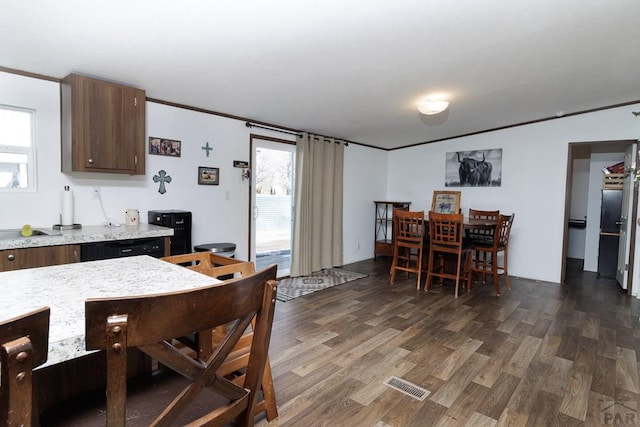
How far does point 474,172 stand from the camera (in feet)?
18.5

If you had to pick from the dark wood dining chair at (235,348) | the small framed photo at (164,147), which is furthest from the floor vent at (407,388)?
the small framed photo at (164,147)

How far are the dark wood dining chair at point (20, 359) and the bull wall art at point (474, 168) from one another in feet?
19.5

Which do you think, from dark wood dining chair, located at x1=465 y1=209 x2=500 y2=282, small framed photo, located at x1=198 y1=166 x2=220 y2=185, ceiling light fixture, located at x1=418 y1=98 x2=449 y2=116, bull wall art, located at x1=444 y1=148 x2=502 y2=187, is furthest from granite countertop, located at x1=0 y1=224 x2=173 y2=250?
bull wall art, located at x1=444 y1=148 x2=502 y2=187

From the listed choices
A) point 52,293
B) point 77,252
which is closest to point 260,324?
point 52,293

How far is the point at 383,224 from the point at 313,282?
2501mm

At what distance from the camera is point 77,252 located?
8.05 ft

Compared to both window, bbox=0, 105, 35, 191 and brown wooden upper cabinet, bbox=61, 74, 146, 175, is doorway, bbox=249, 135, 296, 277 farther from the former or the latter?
window, bbox=0, 105, 35, 191

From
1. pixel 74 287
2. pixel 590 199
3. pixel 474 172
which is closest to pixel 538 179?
pixel 474 172

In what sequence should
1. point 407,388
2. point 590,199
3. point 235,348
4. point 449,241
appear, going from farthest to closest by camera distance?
1. point 590,199
2. point 449,241
3. point 407,388
4. point 235,348

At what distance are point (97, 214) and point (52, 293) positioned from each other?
236 centimetres

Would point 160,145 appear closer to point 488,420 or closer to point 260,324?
point 260,324

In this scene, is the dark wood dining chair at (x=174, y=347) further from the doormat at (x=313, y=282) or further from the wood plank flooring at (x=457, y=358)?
the doormat at (x=313, y=282)

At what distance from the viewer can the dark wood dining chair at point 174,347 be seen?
60cm

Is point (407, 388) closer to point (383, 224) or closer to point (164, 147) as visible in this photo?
point (164, 147)
